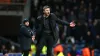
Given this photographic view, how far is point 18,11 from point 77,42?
425cm

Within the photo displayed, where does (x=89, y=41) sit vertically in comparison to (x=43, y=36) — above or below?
below

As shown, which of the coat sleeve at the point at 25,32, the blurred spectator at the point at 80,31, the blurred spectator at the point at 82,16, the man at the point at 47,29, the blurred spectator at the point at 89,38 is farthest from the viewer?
the blurred spectator at the point at 82,16

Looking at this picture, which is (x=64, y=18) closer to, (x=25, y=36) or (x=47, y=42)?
(x=25, y=36)

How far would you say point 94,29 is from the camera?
71.1 feet

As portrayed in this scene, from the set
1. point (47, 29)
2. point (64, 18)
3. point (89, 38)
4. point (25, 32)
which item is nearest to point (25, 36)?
point (25, 32)

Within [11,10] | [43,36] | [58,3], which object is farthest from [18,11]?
[43,36]

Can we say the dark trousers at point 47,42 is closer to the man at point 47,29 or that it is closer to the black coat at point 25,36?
the man at point 47,29

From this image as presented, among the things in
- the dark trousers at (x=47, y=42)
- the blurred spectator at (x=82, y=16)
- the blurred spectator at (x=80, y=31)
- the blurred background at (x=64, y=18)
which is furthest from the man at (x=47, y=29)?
the blurred spectator at (x=82, y=16)

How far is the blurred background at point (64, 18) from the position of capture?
21203 millimetres

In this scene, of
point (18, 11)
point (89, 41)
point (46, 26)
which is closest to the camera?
point (46, 26)

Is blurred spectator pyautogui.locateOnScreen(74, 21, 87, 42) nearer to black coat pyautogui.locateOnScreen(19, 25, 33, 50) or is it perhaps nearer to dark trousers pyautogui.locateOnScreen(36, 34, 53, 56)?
black coat pyautogui.locateOnScreen(19, 25, 33, 50)

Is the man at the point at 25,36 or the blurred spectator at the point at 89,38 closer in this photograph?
the man at the point at 25,36

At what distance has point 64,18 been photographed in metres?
22.8

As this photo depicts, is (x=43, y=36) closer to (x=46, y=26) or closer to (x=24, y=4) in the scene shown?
(x=46, y=26)
